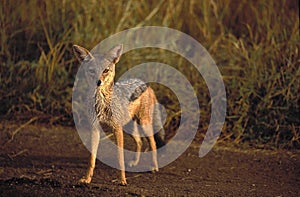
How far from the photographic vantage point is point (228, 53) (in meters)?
7.00

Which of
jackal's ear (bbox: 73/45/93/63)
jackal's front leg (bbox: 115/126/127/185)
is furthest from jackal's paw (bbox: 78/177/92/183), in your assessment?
jackal's ear (bbox: 73/45/93/63)

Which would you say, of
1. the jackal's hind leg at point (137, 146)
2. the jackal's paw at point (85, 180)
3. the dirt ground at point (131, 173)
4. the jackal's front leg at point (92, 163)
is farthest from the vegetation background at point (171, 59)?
the jackal's paw at point (85, 180)

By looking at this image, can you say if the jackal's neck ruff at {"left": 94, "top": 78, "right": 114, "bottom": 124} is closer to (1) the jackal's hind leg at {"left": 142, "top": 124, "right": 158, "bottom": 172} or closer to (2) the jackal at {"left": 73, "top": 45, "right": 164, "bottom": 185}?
(2) the jackal at {"left": 73, "top": 45, "right": 164, "bottom": 185}

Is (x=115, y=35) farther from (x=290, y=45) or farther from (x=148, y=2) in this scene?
(x=290, y=45)

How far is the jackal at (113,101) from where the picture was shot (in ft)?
15.0

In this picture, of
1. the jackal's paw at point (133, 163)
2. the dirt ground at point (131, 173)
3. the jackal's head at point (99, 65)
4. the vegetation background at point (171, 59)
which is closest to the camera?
the dirt ground at point (131, 173)

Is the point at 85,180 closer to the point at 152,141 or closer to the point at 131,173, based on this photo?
the point at 131,173

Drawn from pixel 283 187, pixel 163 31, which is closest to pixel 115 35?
pixel 163 31

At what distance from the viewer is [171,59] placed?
7.12m

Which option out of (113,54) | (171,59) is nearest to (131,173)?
(113,54)

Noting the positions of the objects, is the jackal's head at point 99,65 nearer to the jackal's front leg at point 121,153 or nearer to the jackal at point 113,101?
the jackal at point 113,101

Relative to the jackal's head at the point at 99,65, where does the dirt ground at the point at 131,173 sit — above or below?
below

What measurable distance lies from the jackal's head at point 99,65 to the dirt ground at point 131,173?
817 millimetres

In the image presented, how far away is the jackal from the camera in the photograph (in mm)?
4586
